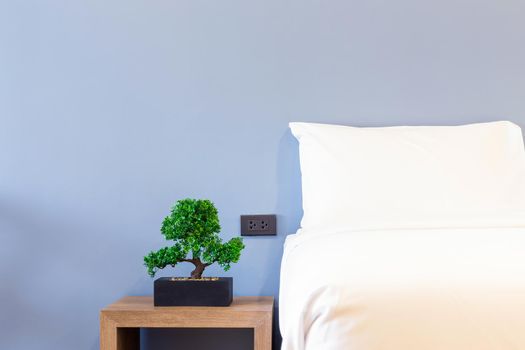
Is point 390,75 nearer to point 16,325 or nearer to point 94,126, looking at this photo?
point 94,126

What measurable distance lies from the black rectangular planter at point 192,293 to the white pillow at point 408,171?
0.35m

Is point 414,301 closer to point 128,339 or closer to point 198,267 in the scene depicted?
point 198,267

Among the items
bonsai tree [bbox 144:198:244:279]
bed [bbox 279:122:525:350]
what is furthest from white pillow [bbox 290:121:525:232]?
bonsai tree [bbox 144:198:244:279]

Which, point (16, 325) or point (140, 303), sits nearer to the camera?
point (140, 303)

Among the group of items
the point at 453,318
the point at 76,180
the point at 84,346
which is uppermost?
the point at 76,180

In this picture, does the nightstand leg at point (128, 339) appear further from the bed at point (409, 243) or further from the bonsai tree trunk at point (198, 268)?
the bed at point (409, 243)

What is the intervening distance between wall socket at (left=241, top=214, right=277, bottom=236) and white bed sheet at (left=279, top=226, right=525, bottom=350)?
1.07 meters

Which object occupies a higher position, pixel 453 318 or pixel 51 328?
pixel 453 318

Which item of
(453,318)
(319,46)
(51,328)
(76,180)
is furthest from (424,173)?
(51,328)

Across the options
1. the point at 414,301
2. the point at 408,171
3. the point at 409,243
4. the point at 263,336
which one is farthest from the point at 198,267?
the point at 414,301

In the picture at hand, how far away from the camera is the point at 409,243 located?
1.31 metres

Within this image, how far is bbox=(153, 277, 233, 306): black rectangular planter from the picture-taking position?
196 centimetres

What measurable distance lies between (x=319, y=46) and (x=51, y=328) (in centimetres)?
149

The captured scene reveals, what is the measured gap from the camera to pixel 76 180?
234 cm
